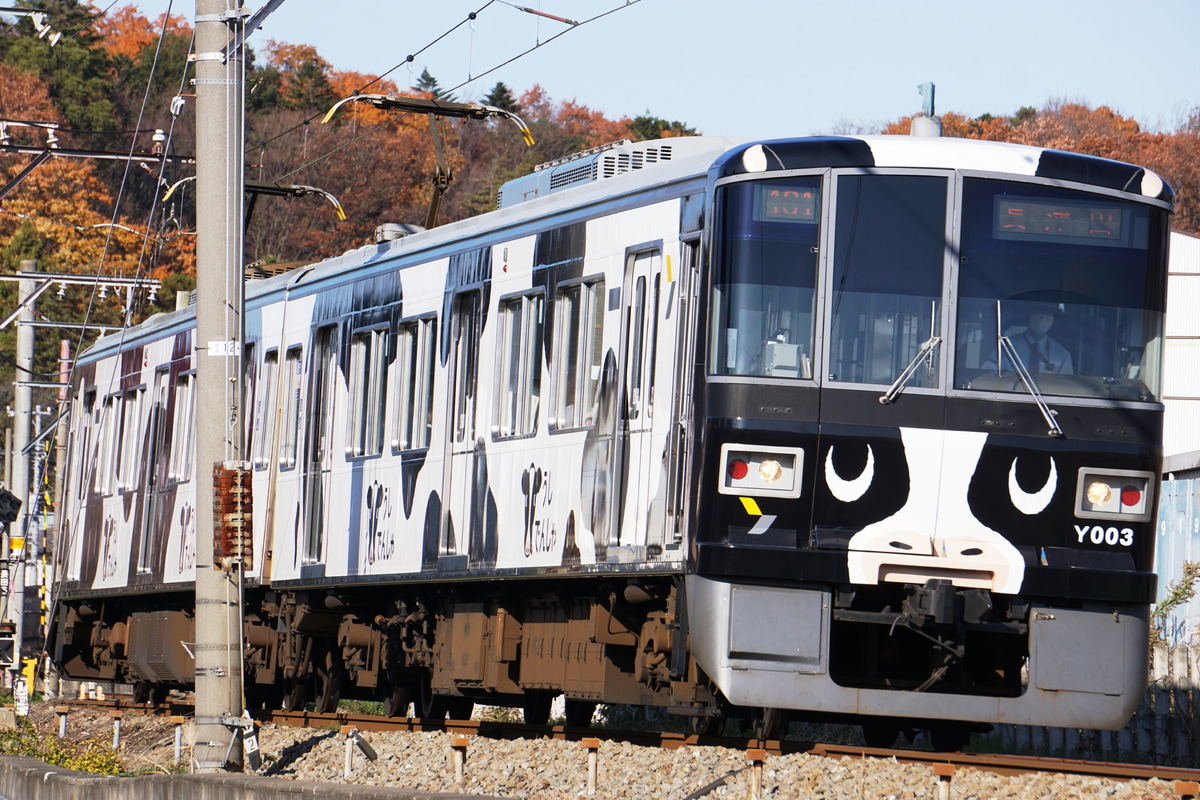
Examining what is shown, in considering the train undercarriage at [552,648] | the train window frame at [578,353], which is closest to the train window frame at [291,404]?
the train undercarriage at [552,648]

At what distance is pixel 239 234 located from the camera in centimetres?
1176

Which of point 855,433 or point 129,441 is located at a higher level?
point 855,433

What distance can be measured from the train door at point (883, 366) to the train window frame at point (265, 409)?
6.80 meters

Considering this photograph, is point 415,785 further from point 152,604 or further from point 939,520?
point 152,604

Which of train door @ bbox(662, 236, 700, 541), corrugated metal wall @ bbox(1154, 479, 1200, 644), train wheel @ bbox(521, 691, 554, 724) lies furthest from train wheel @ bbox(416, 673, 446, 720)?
corrugated metal wall @ bbox(1154, 479, 1200, 644)

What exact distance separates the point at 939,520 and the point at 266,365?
297 inches

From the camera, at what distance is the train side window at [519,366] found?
1143 cm

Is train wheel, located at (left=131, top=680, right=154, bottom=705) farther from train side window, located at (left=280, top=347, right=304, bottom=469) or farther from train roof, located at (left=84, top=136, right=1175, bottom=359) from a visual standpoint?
train roof, located at (left=84, top=136, right=1175, bottom=359)

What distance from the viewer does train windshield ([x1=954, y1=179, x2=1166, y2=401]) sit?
31.6 feet

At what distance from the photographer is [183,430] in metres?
17.1

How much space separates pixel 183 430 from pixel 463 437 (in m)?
5.67

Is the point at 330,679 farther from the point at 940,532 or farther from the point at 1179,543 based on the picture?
the point at 940,532

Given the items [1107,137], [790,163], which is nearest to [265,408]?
[790,163]

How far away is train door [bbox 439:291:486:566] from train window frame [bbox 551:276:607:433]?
1091 millimetres
